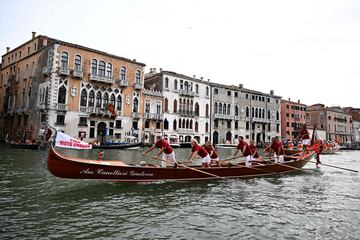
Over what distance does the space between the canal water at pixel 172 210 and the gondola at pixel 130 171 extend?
0.31 m

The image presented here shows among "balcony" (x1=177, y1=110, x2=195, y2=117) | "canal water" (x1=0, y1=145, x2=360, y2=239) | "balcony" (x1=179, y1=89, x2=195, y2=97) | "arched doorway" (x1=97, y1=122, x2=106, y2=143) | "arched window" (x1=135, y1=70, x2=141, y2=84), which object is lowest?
"canal water" (x1=0, y1=145, x2=360, y2=239)

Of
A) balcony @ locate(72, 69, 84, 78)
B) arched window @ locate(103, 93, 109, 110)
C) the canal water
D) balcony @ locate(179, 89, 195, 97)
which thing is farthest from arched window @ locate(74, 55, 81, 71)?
the canal water

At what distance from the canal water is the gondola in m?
0.31

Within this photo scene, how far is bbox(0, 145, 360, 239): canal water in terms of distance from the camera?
5453 mm

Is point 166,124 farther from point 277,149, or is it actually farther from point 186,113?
point 277,149

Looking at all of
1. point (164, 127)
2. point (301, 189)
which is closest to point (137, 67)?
point (164, 127)

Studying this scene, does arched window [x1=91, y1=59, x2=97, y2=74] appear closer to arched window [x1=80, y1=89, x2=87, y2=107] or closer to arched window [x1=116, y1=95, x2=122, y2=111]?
arched window [x1=80, y1=89, x2=87, y2=107]

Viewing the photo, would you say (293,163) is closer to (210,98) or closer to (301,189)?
(301,189)

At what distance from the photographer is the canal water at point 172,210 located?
17.9ft

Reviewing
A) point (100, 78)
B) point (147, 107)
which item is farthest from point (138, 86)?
point (100, 78)

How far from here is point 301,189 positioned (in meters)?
10.3

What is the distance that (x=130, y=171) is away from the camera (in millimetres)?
9266

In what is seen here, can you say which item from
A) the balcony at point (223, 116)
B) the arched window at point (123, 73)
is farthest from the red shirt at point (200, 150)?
the balcony at point (223, 116)

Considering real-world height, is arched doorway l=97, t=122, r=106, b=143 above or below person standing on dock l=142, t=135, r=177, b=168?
above
